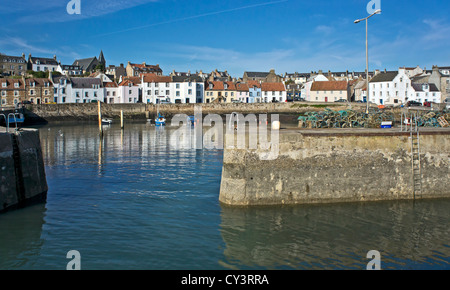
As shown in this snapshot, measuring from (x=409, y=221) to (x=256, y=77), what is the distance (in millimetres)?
134643

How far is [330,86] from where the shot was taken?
3799 inches

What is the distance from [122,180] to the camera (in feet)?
77.4

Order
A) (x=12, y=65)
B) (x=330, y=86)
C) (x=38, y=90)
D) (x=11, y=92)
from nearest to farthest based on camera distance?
(x=11, y=92) → (x=38, y=90) → (x=330, y=86) → (x=12, y=65)

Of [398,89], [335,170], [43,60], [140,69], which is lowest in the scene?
[335,170]

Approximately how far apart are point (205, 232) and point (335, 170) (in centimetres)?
635

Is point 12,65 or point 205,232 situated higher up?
point 12,65

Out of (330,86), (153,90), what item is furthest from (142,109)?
(330,86)

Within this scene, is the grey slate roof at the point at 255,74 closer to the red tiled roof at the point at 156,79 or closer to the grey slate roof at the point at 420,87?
the red tiled roof at the point at 156,79

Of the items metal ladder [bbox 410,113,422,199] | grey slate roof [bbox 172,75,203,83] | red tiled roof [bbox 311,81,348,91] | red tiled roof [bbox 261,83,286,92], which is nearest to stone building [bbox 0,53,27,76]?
grey slate roof [bbox 172,75,203,83]

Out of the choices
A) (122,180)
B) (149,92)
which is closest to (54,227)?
(122,180)

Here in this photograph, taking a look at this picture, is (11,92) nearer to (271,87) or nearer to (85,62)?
(85,62)

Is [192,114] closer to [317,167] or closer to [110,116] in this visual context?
[110,116]

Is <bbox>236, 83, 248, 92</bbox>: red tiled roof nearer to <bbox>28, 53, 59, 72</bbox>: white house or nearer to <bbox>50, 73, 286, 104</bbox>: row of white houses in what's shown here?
<bbox>50, 73, 286, 104</bbox>: row of white houses

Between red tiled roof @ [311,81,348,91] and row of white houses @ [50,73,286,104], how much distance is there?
39.7 feet
